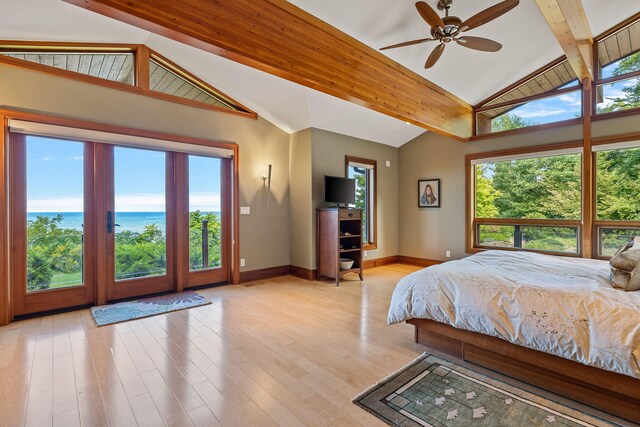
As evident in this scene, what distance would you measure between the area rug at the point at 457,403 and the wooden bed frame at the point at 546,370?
129 millimetres

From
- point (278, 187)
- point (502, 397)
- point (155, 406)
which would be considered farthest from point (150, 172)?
point (502, 397)

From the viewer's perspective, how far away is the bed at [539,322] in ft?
5.48

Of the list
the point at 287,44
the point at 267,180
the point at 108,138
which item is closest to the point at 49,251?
the point at 108,138

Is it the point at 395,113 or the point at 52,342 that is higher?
the point at 395,113

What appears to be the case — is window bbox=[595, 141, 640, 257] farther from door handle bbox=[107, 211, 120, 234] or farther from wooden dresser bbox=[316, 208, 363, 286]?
door handle bbox=[107, 211, 120, 234]

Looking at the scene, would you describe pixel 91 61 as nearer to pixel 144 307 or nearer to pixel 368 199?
pixel 144 307

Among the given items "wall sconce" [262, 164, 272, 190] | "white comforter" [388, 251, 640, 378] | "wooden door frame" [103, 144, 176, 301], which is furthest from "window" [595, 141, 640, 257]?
"wooden door frame" [103, 144, 176, 301]

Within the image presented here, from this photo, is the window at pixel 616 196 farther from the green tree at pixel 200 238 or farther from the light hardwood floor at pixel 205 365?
the green tree at pixel 200 238

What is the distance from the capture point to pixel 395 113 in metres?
4.05

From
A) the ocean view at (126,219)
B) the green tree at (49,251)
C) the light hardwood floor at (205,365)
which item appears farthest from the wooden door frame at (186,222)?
the green tree at (49,251)

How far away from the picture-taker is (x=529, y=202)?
514cm

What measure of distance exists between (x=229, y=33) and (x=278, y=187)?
312 centimetres

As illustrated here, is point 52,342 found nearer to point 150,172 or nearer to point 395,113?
point 150,172

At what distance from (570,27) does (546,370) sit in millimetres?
3198
